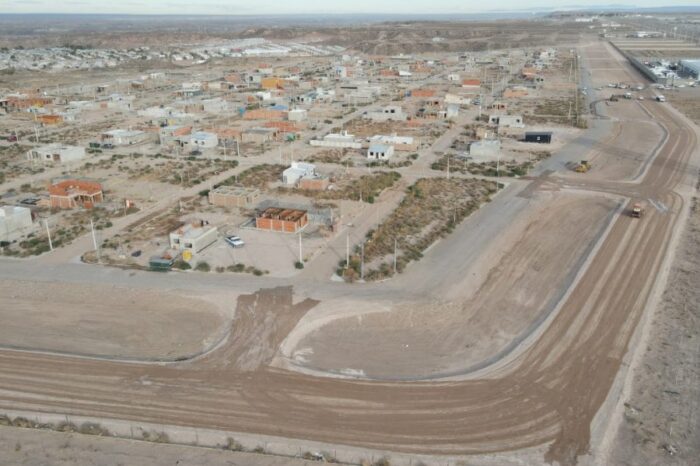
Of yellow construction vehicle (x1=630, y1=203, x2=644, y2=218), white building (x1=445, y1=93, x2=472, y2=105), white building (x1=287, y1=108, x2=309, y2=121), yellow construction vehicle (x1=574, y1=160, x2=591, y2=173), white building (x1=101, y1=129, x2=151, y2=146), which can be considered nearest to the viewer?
yellow construction vehicle (x1=630, y1=203, x2=644, y2=218)

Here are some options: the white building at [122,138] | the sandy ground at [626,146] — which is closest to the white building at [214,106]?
the white building at [122,138]

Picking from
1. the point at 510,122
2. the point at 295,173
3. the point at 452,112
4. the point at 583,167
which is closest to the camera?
the point at 295,173

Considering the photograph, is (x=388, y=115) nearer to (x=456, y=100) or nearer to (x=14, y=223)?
(x=456, y=100)

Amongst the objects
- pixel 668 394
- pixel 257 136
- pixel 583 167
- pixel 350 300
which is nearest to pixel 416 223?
pixel 350 300

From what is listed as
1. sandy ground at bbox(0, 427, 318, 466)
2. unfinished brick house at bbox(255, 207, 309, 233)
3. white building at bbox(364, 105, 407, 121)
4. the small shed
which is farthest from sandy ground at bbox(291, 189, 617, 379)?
white building at bbox(364, 105, 407, 121)

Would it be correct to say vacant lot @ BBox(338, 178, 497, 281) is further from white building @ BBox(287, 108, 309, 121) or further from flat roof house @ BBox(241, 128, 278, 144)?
white building @ BBox(287, 108, 309, 121)

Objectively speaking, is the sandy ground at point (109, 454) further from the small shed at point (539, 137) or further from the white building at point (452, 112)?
the white building at point (452, 112)
